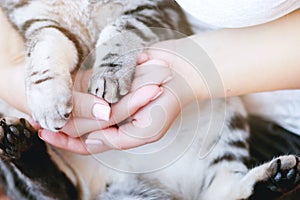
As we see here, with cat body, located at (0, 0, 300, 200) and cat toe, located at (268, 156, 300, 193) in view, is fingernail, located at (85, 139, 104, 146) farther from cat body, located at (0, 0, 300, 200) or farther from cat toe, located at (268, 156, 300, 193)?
cat toe, located at (268, 156, 300, 193)

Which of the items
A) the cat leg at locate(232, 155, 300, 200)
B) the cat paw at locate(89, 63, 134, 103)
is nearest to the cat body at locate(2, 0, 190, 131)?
the cat paw at locate(89, 63, 134, 103)

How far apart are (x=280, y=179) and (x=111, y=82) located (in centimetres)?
24

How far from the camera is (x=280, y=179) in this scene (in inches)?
22.4

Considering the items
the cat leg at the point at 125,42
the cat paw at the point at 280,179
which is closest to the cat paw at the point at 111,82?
the cat leg at the point at 125,42

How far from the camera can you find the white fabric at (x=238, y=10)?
0.55 m

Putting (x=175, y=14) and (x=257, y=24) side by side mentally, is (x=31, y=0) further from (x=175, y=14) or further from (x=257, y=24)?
(x=257, y=24)

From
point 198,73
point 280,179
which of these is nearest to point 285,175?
point 280,179

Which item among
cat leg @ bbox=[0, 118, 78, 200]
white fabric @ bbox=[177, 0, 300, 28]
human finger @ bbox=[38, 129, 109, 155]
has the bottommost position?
cat leg @ bbox=[0, 118, 78, 200]

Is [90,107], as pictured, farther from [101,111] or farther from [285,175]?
[285,175]

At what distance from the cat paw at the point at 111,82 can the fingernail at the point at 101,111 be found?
10mm

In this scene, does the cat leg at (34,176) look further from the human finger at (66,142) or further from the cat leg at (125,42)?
the cat leg at (125,42)

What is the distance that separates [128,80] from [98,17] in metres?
0.15

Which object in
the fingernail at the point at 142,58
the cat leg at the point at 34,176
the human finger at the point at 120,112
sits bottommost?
the cat leg at the point at 34,176

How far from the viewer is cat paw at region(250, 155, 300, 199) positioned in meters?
0.57
